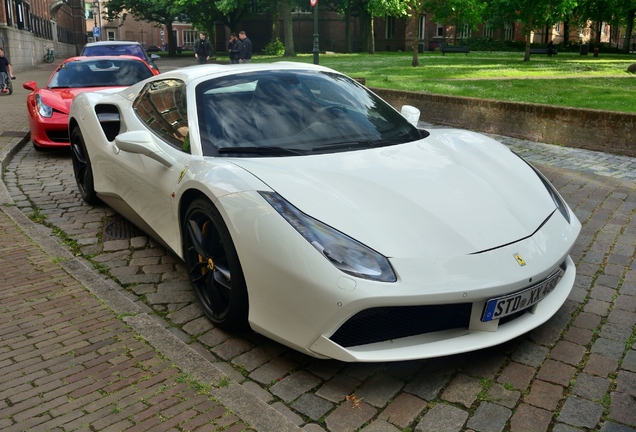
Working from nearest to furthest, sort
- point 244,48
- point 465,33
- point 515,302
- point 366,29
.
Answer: point 515,302 → point 244,48 → point 366,29 → point 465,33

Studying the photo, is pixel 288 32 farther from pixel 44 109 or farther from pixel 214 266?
pixel 214 266

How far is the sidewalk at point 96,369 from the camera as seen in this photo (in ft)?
8.93

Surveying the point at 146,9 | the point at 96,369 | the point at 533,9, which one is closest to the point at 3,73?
the point at 96,369

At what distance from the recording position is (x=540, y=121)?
31.6 ft

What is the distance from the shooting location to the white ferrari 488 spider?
9.32ft

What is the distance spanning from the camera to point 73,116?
6.27 metres

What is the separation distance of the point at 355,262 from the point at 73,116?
4473 mm

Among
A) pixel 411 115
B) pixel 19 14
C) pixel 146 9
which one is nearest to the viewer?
pixel 411 115

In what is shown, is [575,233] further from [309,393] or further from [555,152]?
[555,152]

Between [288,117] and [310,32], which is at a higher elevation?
[310,32]

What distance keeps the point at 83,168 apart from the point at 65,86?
388 centimetres

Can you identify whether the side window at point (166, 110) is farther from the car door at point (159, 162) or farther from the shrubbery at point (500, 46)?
the shrubbery at point (500, 46)

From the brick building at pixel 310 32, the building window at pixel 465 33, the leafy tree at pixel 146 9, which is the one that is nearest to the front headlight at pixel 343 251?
the brick building at pixel 310 32

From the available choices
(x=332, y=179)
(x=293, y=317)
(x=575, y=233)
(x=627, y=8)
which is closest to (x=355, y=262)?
(x=293, y=317)
